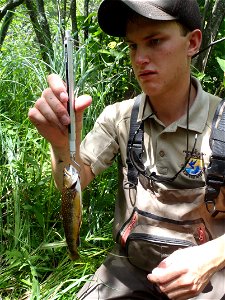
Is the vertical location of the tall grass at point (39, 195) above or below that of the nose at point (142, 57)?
below

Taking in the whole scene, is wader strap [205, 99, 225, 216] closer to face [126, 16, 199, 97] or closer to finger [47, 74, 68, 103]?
face [126, 16, 199, 97]

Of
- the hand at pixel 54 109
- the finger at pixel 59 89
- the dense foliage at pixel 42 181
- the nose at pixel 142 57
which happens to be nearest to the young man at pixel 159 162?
the nose at pixel 142 57

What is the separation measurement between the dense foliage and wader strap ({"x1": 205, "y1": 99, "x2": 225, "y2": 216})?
0.93 meters

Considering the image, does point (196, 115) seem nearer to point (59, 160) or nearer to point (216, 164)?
point (216, 164)

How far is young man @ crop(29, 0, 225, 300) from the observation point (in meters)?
2.08

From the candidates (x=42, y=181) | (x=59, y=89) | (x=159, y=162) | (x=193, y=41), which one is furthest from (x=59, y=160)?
(x=42, y=181)

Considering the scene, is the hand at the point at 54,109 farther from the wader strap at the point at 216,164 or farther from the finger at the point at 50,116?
the wader strap at the point at 216,164

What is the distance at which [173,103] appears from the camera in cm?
239

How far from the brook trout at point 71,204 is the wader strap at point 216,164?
77cm

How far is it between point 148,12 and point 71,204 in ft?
3.45

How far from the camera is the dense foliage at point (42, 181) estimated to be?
2871mm

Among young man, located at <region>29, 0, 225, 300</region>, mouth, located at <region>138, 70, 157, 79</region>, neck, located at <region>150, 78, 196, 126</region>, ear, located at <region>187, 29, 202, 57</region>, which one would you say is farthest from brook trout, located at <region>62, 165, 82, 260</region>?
ear, located at <region>187, 29, 202, 57</region>

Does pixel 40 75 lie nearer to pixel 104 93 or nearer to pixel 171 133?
pixel 104 93

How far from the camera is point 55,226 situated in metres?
3.31
